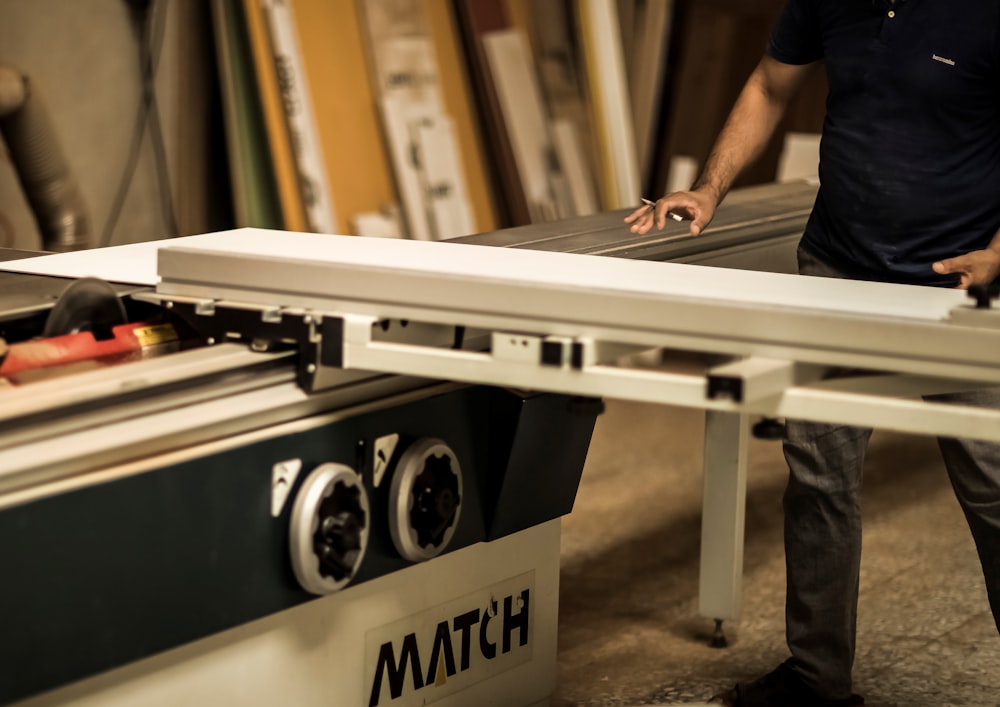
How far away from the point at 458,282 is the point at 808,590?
927 millimetres

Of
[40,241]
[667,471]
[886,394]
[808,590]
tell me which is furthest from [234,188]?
[886,394]

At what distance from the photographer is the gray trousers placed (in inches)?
72.9

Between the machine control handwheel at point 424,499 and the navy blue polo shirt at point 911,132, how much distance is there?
2.19 feet

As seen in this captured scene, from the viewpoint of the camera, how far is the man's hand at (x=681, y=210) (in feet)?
6.13

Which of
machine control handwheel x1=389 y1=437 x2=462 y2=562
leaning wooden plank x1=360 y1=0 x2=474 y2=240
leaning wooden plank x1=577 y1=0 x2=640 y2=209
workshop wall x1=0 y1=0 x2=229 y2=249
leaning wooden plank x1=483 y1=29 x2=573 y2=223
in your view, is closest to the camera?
machine control handwheel x1=389 y1=437 x2=462 y2=562

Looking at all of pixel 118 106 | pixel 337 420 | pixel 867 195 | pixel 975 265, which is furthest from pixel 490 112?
pixel 337 420

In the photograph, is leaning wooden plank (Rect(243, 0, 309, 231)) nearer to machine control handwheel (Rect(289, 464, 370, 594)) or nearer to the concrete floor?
the concrete floor

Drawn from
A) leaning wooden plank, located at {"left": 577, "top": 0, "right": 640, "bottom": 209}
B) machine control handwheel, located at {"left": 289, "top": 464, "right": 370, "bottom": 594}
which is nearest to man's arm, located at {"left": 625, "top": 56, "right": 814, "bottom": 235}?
machine control handwheel, located at {"left": 289, "top": 464, "right": 370, "bottom": 594}

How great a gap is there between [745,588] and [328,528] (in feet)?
4.85

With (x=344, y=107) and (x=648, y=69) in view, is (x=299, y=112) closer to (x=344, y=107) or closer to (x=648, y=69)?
(x=344, y=107)

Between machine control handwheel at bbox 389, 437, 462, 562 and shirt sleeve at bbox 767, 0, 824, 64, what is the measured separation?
825 millimetres

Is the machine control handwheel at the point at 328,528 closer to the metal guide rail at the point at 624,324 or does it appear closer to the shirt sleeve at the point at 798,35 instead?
the metal guide rail at the point at 624,324

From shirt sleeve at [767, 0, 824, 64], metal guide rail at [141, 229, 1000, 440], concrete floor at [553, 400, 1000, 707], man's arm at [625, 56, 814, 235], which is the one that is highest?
shirt sleeve at [767, 0, 824, 64]

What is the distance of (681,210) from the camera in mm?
1904
